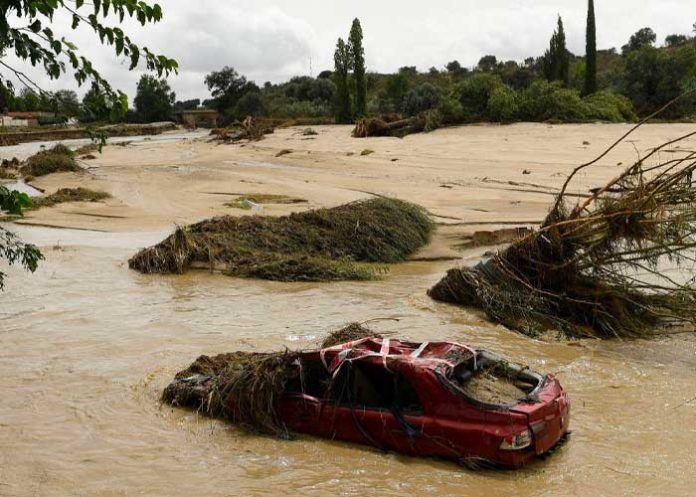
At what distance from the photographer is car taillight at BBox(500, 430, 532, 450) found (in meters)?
6.53

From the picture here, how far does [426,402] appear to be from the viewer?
687cm

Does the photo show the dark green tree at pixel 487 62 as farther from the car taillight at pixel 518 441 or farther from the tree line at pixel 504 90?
the car taillight at pixel 518 441

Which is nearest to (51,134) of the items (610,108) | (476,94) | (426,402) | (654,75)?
(476,94)

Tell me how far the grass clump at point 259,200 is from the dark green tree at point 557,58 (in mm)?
30701

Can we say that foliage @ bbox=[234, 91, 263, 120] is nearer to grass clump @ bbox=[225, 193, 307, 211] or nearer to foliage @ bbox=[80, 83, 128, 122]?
grass clump @ bbox=[225, 193, 307, 211]

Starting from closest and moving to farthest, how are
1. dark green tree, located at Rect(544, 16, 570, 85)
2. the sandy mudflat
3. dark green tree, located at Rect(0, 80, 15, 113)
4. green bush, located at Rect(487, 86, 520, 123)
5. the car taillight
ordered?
dark green tree, located at Rect(0, 80, 15, 113) < the car taillight < the sandy mudflat < green bush, located at Rect(487, 86, 520, 123) < dark green tree, located at Rect(544, 16, 570, 85)

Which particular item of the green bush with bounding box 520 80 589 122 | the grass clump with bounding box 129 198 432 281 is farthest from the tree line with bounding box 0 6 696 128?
the grass clump with bounding box 129 198 432 281

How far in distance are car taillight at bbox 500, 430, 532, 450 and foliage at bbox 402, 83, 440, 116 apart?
46180 mm

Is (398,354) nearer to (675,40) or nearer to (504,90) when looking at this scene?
(504,90)

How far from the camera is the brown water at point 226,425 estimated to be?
7148 mm

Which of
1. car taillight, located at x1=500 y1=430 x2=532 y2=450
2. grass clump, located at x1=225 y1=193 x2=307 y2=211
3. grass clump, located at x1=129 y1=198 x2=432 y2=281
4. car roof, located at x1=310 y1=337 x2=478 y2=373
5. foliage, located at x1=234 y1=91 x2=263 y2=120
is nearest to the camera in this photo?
car taillight, located at x1=500 y1=430 x2=532 y2=450

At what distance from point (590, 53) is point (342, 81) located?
1724 centimetres

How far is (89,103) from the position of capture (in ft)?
15.0

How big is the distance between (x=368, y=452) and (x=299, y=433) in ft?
2.64
